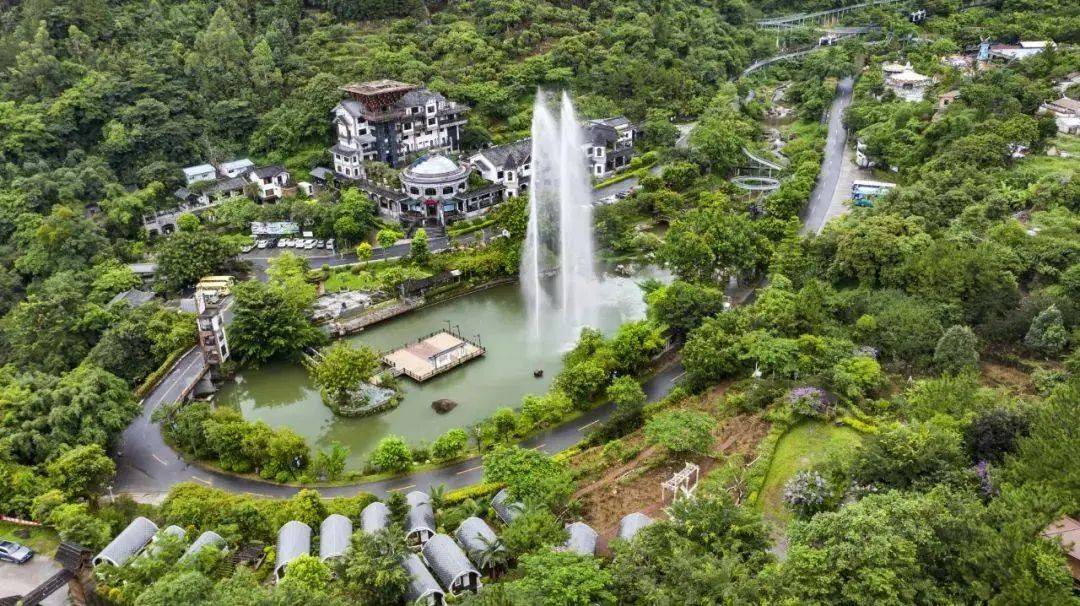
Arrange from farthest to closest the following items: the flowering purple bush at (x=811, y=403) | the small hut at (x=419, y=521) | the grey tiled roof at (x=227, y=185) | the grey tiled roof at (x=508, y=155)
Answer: the grey tiled roof at (x=508, y=155)
the grey tiled roof at (x=227, y=185)
the flowering purple bush at (x=811, y=403)
the small hut at (x=419, y=521)

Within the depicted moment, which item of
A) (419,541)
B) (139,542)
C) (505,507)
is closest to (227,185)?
(139,542)

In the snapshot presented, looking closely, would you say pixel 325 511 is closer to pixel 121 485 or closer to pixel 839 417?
pixel 121 485

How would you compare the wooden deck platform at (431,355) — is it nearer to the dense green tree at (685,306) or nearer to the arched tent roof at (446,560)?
the dense green tree at (685,306)

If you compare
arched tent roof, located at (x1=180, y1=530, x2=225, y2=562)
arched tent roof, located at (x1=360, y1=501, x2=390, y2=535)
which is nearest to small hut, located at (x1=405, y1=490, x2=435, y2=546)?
arched tent roof, located at (x1=360, y1=501, x2=390, y2=535)

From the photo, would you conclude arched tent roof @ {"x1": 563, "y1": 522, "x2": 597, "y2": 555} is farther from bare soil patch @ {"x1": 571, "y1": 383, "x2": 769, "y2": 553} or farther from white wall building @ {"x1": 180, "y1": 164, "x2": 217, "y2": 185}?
white wall building @ {"x1": 180, "y1": 164, "x2": 217, "y2": 185}

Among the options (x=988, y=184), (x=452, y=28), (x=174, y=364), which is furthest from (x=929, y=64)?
(x=174, y=364)

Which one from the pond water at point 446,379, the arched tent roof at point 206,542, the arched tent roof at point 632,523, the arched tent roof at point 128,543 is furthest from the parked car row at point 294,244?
the arched tent roof at point 632,523

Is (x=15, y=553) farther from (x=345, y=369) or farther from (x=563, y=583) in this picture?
(x=563, y=583)
